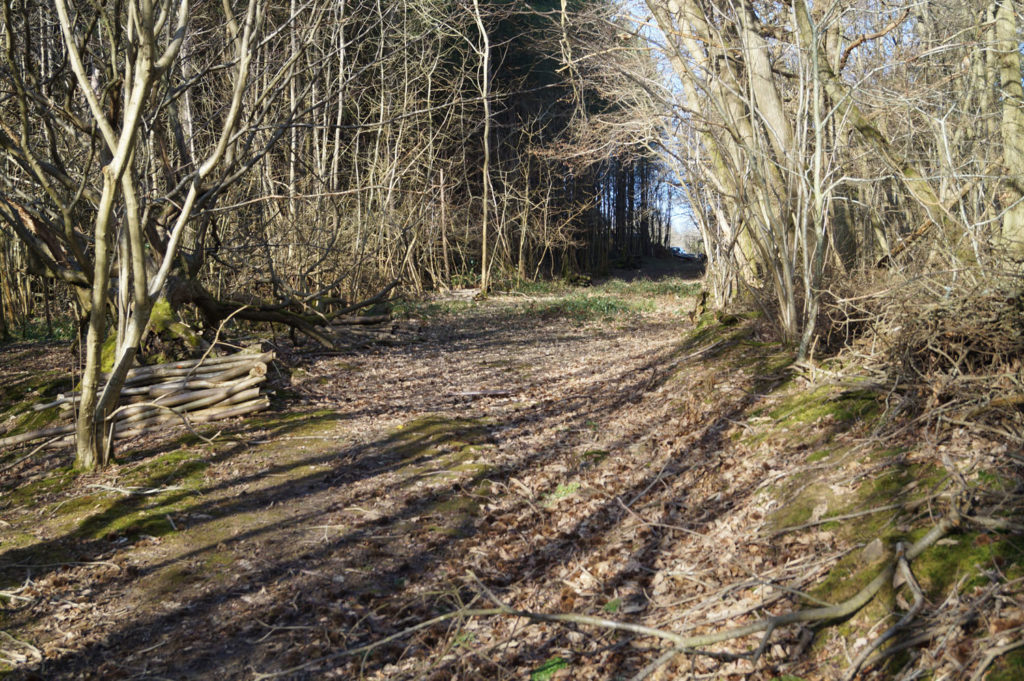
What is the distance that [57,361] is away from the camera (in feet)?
31.0

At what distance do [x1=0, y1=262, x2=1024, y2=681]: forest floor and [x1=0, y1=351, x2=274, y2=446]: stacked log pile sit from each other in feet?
0.74

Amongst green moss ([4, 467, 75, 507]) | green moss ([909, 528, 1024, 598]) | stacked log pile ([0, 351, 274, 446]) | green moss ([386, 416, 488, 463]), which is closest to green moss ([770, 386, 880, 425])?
green moss ([909, 528, 1024, 598])

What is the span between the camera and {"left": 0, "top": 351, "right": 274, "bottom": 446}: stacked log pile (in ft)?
20.7

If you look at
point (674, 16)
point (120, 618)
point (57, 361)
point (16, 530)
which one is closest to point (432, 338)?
point (57, 361)

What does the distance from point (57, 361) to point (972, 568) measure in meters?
10.2

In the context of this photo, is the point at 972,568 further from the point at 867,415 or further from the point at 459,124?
the point at 459,124

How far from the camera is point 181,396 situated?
6668 mm

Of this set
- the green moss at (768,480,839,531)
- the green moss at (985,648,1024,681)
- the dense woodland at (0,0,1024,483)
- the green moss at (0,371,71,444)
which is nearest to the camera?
the green moss at (985,648,1024,681)

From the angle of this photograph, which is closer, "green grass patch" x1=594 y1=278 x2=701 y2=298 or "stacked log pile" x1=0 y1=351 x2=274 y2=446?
"stacked log pile" x1=0 y1=351 x2=274 y2=446

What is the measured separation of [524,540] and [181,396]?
12.3 ft

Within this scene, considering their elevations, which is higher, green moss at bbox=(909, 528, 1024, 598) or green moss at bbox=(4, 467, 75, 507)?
green moss at bbox=(909, 528, 1024, 598)

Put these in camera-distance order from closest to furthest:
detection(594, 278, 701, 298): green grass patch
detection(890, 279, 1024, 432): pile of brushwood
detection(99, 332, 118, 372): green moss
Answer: detection(890, 279, 1024, 432): pile of brushwood
detection(99, 332, 118, 372): green moss
detection(594, 278, 701, 298): green grass patch

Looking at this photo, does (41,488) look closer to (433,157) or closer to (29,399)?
(29,399)

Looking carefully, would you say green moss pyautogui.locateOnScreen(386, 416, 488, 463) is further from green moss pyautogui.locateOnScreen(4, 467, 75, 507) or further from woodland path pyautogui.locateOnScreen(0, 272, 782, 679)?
green moss pyautogui.locateOnScreen(4, 467, 75, 507)
